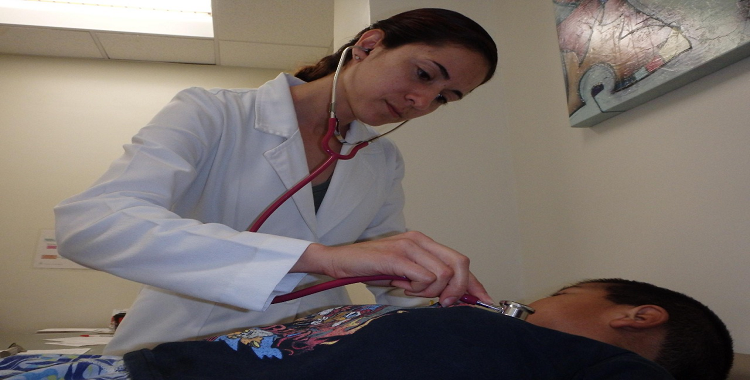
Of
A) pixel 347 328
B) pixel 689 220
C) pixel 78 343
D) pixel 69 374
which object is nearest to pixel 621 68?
pixel 689 220

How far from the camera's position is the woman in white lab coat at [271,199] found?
2.37ft

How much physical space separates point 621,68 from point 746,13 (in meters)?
0.33

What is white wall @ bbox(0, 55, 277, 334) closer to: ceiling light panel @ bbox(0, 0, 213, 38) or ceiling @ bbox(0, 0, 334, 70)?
ceiling @ bbox(0, 0, 334, 70)

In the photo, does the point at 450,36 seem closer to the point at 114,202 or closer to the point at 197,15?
the point at 114,202

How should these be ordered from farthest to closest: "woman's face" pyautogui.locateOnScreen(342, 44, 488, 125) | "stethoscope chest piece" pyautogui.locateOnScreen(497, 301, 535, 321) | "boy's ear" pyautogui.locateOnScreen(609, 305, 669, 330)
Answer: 1. "woman's face" pyautogui.locateOnScreen(342, 44, 488, 125)
2. "boy's ear" pyautogui.locateOnScreen(609, 305, 669, 330)
3. "stethoscope chest piece" pyautogui.locateOnScreen(497, 301, 535, 321)

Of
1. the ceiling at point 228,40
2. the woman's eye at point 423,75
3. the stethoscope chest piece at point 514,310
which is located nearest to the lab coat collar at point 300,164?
the woman's eye at point 423,75

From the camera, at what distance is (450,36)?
1.08 m

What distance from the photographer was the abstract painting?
3.24ft

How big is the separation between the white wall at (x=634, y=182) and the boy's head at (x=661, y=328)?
0.09 metres

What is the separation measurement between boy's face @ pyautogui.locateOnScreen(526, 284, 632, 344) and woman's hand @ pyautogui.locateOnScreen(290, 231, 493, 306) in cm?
36

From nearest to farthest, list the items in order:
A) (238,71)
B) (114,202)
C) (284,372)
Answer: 1. (284,372)
2. (114,202)
3. (238,71)

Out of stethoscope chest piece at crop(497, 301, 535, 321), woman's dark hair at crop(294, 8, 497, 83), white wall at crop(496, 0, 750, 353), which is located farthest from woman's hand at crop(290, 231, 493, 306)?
white wall at crop(496, 0, 750, 353)

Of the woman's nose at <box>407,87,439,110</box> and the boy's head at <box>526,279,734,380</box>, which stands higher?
the woman's nose at <box>407,87,439,110</box>

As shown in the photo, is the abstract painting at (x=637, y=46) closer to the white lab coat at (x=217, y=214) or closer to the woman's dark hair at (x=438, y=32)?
the woman's dark hair at (x=438, y=32)
